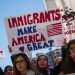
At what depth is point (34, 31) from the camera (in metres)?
9.70

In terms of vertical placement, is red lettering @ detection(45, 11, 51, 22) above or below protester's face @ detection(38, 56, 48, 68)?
above

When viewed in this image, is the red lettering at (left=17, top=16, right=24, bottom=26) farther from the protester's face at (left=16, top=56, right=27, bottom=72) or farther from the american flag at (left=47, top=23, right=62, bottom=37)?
the protester's face at (left=16, top=56, right=27, bottom=72)

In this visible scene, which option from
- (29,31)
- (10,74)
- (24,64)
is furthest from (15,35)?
(24,64)

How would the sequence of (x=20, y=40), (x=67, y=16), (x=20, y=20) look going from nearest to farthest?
1. (x=20, y=40)
2. (x=20, y=20)
3. (x=67, y=16)

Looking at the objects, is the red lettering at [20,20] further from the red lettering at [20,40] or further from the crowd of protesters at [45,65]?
the crowd of protesters at [45,65]

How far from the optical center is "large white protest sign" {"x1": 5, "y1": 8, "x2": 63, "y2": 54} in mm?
9398

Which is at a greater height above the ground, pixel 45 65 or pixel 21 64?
pixel 21 64

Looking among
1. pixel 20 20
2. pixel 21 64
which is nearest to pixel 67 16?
pixel 20 20

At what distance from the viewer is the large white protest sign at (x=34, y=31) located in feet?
30.8

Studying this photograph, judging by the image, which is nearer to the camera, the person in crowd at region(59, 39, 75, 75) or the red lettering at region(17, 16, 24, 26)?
the person in crowd at region(59, 39, 75, 75)

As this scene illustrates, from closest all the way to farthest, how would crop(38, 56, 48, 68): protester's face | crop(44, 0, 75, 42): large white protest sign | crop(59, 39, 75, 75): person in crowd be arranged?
1. crop(59, 39, 75, 75): person in crowd
2. crop(38, 56, 48, 68): protester's face
3. crop(44, 0, 75, 42): large white protest sign

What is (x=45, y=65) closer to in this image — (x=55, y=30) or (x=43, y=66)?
(x=43, y=66)

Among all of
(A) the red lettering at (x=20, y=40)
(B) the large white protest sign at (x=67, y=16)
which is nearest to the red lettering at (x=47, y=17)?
(A) the red lettering at (x=20, y=40)

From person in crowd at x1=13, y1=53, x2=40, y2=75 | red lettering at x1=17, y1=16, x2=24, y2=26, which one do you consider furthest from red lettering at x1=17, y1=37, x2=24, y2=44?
person in crowd at x1=13, y1=53, x2=40, y2=75
